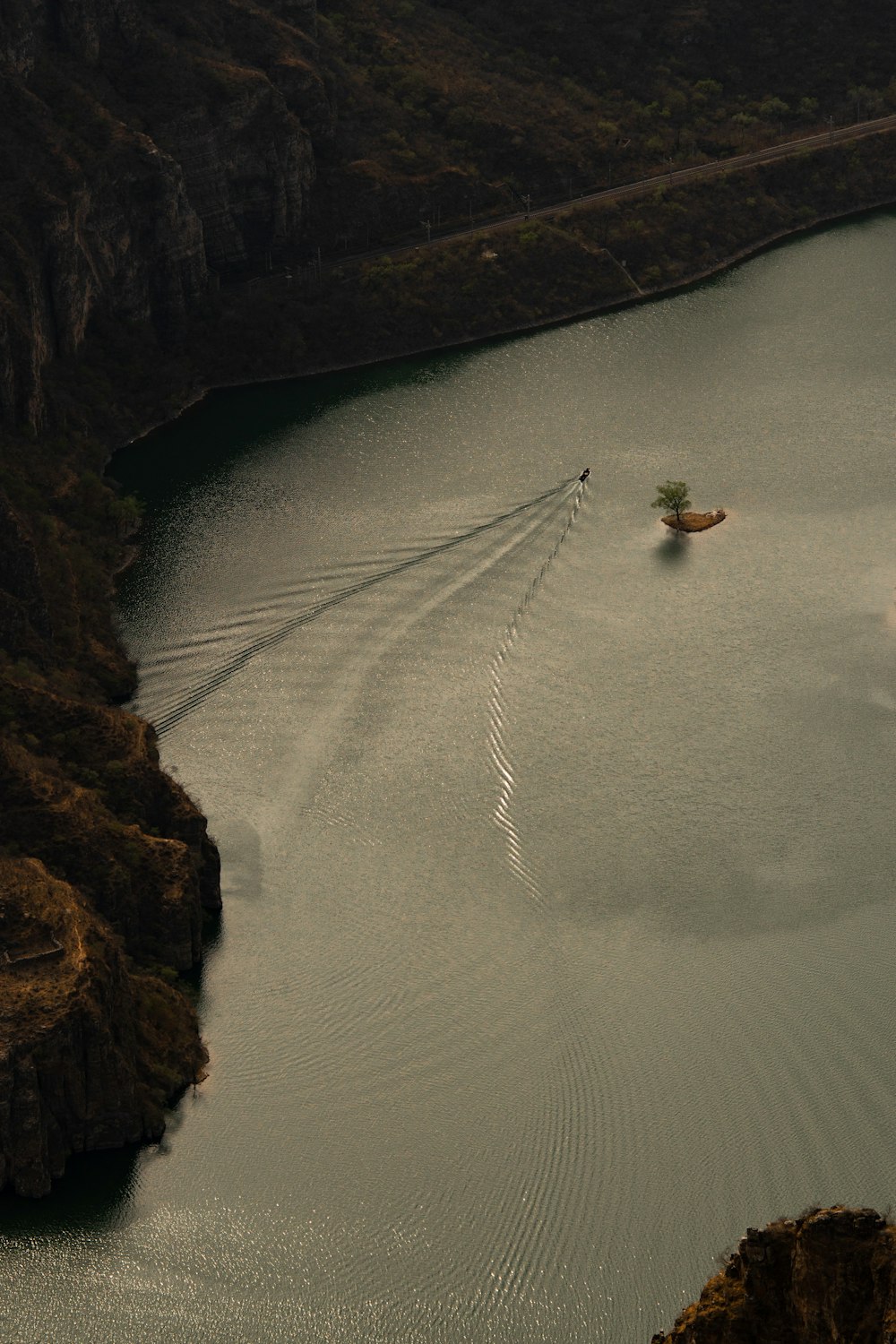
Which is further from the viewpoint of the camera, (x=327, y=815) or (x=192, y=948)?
(x=327, y=815)

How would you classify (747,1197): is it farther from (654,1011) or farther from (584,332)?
(584,332)

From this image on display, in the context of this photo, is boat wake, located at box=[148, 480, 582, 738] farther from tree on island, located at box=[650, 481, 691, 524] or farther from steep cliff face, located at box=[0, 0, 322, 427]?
steep cliff face, located at box=[0, 0, 322, 427]

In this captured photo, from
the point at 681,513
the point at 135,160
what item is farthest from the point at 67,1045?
the point at 135,160

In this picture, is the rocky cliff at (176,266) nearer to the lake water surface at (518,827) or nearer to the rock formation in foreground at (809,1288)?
the lake water surface at (518,827)

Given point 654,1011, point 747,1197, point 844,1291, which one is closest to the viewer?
point 844,1291

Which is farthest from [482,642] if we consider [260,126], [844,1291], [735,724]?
[844,1291]
